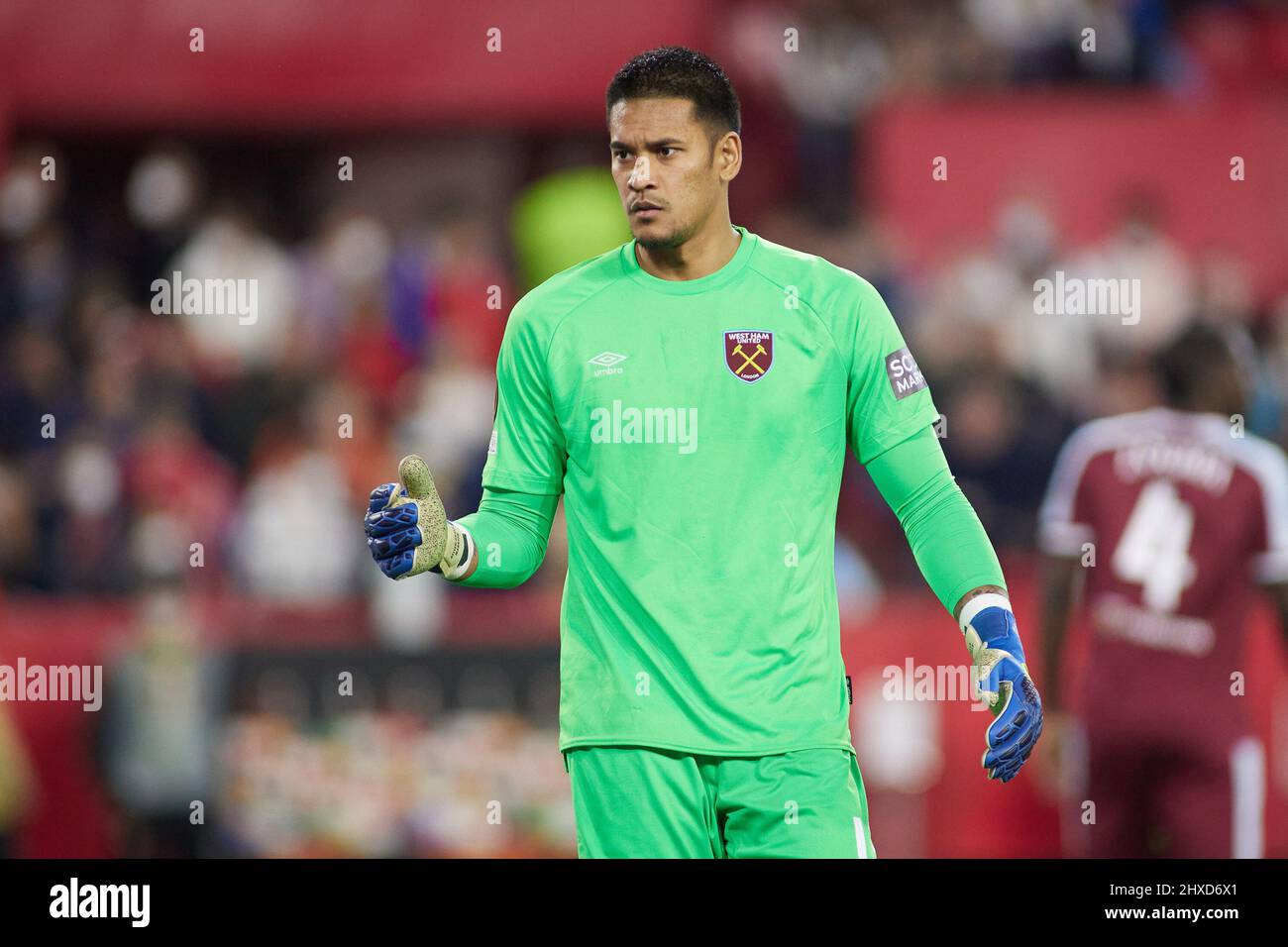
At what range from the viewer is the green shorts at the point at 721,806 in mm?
4121

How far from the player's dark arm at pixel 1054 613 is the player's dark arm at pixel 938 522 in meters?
3.20

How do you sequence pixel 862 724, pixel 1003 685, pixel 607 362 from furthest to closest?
pixel 862 724
pixel 607 362
pixel 1003 685

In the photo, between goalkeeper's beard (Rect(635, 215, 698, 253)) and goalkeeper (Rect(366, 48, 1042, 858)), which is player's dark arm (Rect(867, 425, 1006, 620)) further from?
goalkeeper's beard (Rect(635, 215, 698, 253))

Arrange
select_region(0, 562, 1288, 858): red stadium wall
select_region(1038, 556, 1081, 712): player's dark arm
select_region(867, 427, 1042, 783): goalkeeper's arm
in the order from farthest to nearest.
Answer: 1. select_region(0, 562, 1288, 858): red stadium wall
2. select_region(1038, 556, 1081, 712): player's dark arm
3. select_region(867, 427, 1042, 783): goalkeeper's arm

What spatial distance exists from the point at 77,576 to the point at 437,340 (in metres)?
2.34

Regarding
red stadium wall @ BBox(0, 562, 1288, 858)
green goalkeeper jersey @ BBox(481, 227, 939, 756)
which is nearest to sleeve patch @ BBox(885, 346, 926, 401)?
green goalkeeper jersey @ BBox(481, 227, 939, 756)

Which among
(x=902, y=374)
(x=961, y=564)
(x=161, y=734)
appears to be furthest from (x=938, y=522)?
(x=161, y=734)

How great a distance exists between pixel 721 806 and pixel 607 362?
0.96m

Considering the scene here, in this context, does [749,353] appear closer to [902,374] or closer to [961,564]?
[902,374]

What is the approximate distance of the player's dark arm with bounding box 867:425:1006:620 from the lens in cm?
426

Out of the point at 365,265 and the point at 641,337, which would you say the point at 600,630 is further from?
the point at 365,265

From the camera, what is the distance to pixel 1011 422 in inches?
384

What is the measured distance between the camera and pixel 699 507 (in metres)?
4.22
